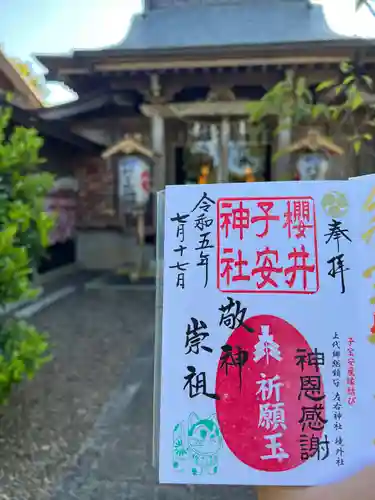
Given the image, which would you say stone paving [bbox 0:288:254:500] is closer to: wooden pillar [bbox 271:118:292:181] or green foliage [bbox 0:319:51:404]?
green foliage [bbox 0:319:51:404]

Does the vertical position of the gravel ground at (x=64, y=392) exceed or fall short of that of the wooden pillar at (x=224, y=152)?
it falls short

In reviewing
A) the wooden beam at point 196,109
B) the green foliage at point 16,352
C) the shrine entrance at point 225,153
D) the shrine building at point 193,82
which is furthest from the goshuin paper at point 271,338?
the shrine entrance at point 225,153

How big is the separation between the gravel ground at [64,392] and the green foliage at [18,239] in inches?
14.0

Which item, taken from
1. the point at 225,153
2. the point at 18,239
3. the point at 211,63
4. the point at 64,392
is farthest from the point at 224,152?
the point at 18,239

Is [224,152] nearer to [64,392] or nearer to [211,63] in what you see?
[211,63]

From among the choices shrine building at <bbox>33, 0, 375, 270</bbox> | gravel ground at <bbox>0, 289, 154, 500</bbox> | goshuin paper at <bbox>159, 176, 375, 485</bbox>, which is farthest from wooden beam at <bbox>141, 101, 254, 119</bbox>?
goshuin paper at <bbox>159, 176, 375, 485</bbox>

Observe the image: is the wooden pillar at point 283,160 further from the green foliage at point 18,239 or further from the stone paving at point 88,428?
the green foliage at point 18,239

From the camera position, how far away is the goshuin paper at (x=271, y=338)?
1.65 metres

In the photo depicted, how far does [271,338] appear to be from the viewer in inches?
66.6

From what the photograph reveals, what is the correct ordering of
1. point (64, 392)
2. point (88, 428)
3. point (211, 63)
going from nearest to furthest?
point (88, 428) → point (64, 392) → point (211, 63)

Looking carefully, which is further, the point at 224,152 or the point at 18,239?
the point at 224,152

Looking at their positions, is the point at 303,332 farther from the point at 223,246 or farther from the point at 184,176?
the point at 184,176

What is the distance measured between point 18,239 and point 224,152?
6263 millimetres

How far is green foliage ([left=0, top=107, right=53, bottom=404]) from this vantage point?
3119mm
